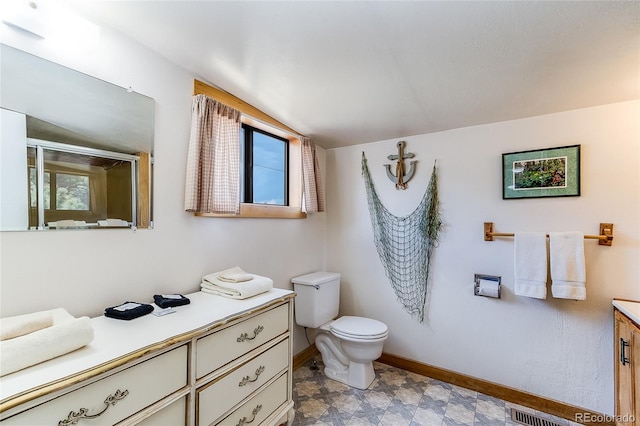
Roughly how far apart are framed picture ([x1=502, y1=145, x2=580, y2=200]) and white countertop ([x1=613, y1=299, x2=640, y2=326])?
0.68 m

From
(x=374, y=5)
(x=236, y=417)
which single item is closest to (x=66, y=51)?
(x=374, y=5)

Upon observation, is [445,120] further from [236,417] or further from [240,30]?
[236,417]

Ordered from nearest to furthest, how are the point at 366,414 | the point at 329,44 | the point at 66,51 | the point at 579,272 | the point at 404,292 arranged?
the point at 66,51 → the point at 329,44 → the point at 579,272 → the point at 366,414 → the point at 404,292

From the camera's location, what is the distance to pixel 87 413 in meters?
0.86

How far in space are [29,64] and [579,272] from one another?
2924mm

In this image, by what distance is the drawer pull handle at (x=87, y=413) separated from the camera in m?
0.82

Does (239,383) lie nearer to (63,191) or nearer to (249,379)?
(249,379)

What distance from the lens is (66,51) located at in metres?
1.21

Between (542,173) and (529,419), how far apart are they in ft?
5.26

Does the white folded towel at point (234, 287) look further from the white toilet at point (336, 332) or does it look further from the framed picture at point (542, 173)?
the framed picture at point (542, 173)

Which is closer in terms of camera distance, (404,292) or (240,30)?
(240,30)

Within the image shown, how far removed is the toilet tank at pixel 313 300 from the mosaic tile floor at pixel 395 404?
46 centimetres

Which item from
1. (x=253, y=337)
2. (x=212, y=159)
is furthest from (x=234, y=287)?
(x=212, y=159)

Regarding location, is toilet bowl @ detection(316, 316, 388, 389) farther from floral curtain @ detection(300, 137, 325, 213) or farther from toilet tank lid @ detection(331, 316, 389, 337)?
floral curtain @ detection(300, 137, 325, 213)
